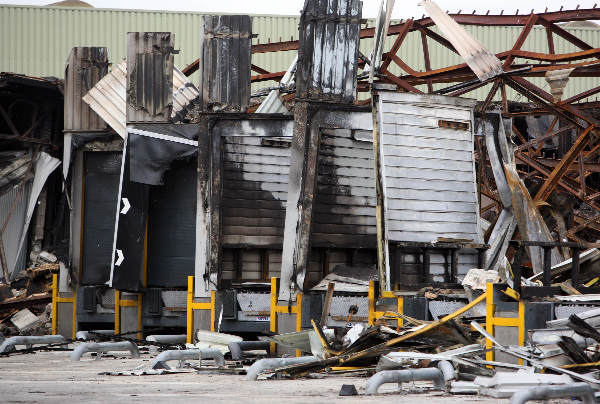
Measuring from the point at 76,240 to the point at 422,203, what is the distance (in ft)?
26.2

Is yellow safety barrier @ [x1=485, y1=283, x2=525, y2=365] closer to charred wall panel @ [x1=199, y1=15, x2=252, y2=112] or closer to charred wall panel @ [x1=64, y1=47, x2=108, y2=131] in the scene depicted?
charred wall panel @ [x1=199, y1=15, x2=252, y2=112]

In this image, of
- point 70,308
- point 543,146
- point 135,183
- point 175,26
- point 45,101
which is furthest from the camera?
point 175,26

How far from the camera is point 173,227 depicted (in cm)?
1856

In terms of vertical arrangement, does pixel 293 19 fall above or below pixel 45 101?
above

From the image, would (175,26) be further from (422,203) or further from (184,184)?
(422,203)

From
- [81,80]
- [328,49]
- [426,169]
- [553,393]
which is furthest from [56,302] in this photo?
[553,393]

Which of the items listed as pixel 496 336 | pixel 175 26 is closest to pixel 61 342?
pixel 496 336

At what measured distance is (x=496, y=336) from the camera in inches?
423

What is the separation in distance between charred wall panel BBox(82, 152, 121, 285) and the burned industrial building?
0.03 m

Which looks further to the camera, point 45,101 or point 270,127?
point 45,101

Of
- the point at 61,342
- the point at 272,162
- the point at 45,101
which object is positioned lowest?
the point at 61,342

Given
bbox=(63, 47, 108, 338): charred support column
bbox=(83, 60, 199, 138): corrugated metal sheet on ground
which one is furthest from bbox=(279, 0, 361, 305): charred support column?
bbox=(63, 47, 108, 338): charred support column

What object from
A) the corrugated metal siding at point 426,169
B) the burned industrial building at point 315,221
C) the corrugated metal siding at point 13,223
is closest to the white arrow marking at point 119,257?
the burned industrial building at point 315,221

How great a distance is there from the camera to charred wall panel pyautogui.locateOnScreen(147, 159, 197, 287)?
60.4 feet
